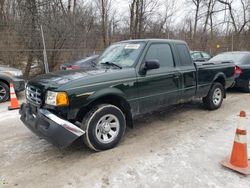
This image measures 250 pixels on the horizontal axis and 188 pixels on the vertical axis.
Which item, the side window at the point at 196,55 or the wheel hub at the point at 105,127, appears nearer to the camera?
the wheel hub at the point at 105,127

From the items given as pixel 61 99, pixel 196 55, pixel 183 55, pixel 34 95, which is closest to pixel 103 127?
pixel 61 99

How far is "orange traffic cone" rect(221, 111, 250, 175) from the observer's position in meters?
3.11

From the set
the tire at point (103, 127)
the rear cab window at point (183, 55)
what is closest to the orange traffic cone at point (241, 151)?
the tire at point (103, 127)

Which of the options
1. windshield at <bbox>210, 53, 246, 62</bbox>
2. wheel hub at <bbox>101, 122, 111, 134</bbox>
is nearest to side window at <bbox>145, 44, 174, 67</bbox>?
wheel hub at <bbox>101, 122, 111, 134</bbox>

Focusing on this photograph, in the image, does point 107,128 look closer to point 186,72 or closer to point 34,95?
point 34,95

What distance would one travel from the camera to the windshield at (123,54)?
4.38 meters

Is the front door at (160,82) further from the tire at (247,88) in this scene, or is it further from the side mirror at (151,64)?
the tire at (247,88)

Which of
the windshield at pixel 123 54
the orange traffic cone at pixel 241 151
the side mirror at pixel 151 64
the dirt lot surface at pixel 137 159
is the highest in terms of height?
the windshield at pixel 123 54

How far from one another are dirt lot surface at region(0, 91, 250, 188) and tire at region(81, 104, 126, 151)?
0.16 m

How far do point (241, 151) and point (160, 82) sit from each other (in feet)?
6.45

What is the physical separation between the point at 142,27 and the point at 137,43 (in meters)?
15.1

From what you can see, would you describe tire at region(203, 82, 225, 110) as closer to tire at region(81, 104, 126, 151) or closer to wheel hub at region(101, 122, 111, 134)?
tire at region(81, 104, 126, 151)

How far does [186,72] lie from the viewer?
517 cm

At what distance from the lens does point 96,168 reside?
3322 mm
